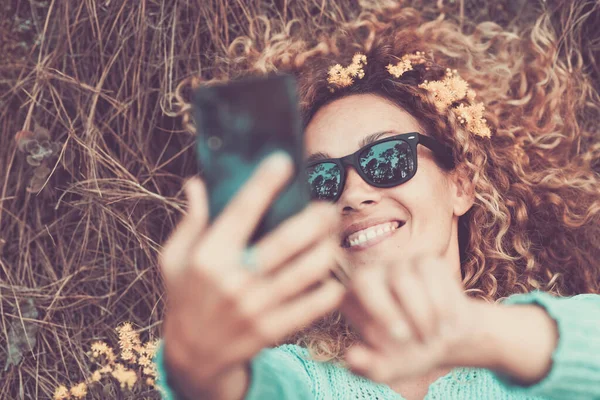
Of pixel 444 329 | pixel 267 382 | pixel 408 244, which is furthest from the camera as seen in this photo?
pixel 408 244

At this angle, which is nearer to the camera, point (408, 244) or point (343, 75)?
point (408, 244)

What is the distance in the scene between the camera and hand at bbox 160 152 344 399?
34.9 inches

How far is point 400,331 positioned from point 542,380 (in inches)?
15.0

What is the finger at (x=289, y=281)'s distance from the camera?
2.94 feet

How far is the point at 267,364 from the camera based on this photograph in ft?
4.59

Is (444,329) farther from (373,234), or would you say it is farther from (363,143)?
(363,143)

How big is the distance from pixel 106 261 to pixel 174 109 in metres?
0.77

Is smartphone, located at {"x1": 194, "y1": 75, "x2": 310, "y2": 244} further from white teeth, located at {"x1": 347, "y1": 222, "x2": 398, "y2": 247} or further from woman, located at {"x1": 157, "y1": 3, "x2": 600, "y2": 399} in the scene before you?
white teeth, located at {"x1": 347, "y1": 222, "x2": 398, "y2": 247}

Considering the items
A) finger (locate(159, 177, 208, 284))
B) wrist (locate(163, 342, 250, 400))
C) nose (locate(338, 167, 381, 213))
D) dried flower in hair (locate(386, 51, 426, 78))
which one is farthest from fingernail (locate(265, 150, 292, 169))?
dried flower in hair (locate(386, 51, 426, 78))

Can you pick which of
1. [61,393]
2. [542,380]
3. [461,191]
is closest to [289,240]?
[542,380]

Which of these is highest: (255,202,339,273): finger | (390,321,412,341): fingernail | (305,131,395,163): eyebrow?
(255,202,339,273): finger

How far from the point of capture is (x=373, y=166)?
1.84 m

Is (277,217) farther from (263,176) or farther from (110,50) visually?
(110,50)

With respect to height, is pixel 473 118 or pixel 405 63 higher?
pixel 405 63
